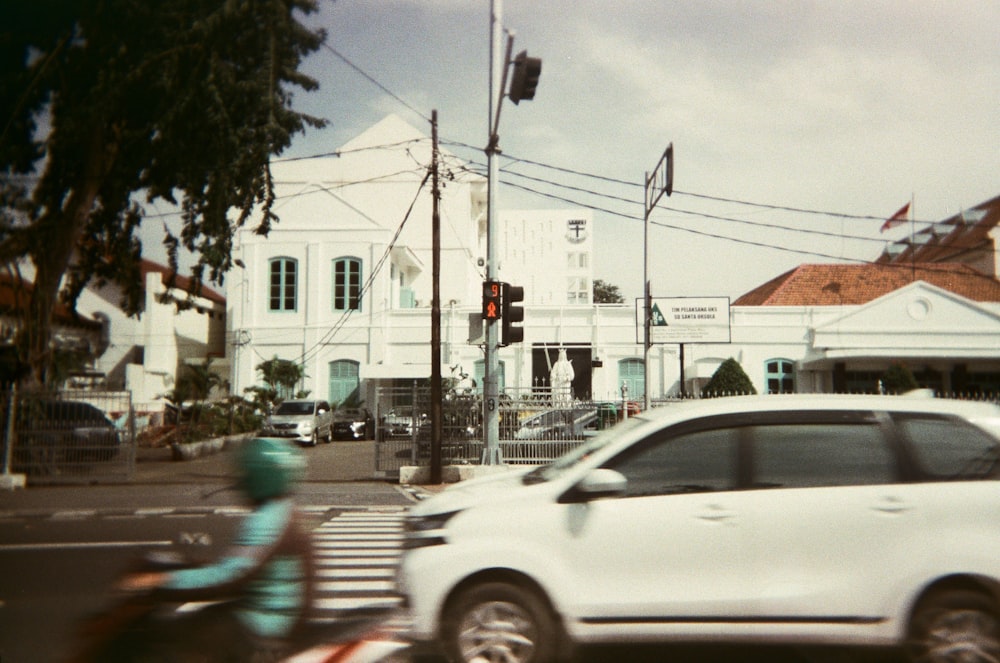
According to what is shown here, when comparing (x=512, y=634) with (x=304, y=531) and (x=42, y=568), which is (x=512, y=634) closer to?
(x=304, y=531)

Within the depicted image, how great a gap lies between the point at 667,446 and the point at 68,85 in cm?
1431

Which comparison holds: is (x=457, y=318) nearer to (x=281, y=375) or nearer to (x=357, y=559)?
(x=281, y=375)

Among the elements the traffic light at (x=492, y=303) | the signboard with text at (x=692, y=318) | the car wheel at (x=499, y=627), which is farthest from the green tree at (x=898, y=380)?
the car wheel at (x=499, y=627)

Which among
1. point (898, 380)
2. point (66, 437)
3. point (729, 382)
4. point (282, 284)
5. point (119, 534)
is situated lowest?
point (119, 534)

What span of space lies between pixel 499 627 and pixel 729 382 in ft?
89.1

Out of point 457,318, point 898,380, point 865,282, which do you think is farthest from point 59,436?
point 865,282

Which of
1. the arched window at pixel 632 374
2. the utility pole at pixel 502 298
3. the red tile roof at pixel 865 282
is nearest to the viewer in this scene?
the utility pole at pixel 502 298

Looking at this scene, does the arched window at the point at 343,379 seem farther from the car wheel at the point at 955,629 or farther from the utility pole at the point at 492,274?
the car wheel at the point at 955,629

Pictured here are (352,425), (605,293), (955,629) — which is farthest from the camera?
(605,293)

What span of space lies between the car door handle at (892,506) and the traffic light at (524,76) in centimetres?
885

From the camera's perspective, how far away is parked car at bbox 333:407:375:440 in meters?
35.0

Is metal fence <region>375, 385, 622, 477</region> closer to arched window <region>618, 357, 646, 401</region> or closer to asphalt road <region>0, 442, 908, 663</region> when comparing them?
asphalt road <region>0, 442, 908, 663</region>

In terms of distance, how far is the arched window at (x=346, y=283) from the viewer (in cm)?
3938

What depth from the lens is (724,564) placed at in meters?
5.28
